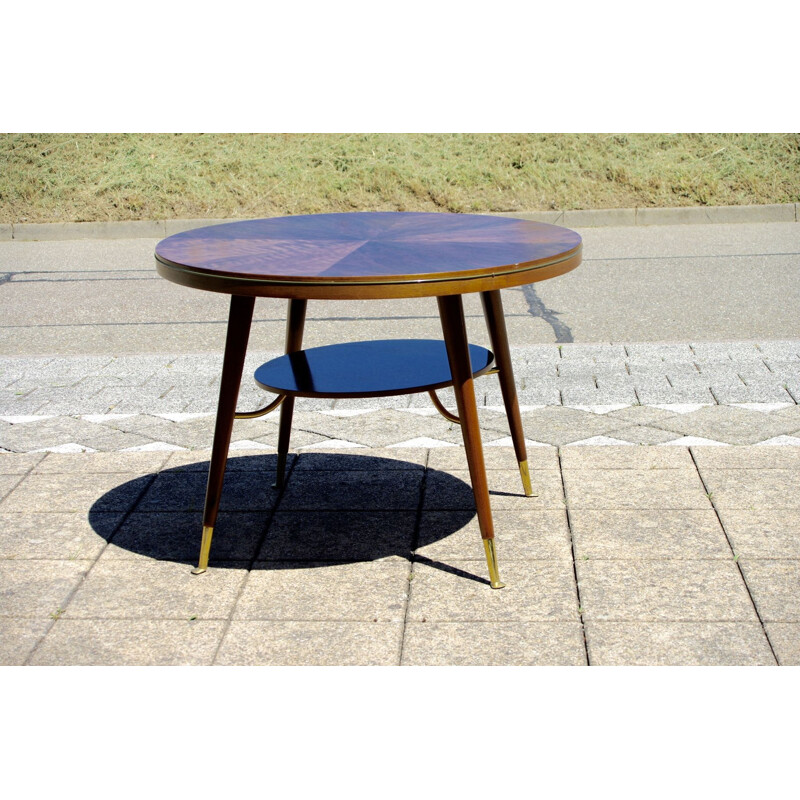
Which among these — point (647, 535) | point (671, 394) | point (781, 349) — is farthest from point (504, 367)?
point (781, 349)

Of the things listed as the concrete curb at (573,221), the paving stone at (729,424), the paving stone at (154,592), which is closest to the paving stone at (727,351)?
the paving stone at (729,424)

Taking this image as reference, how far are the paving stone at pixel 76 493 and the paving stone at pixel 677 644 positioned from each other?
1.93m

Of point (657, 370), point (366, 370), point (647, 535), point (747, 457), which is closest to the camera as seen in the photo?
point (647, 535)

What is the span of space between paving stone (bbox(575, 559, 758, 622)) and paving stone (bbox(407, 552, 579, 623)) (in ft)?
0.23

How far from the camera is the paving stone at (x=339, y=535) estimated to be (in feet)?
11.5

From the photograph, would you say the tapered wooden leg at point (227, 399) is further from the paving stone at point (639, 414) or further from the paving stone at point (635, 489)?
the paving stone at point (639, 414)

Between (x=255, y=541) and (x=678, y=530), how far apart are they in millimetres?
1464

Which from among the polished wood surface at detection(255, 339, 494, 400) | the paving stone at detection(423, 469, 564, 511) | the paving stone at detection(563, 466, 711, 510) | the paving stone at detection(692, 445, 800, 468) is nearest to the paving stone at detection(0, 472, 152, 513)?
the polished wood surface at detection(255, 339, 494, 400)

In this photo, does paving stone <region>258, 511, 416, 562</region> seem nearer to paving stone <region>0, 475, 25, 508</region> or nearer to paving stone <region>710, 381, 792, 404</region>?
paving stone <region>0, 475, 25, 508</region>

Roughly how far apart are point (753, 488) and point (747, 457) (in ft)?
1.13

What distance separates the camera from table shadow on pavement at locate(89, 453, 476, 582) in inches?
139

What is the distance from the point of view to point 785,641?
2.82 m

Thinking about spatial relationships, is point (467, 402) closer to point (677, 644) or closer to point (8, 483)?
point (677, 644)

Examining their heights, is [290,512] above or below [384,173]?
below
